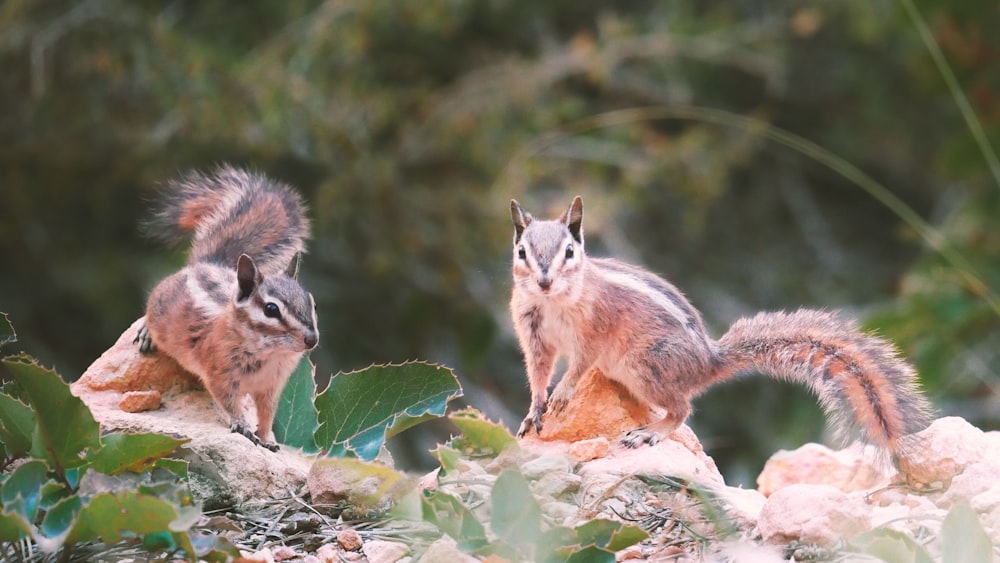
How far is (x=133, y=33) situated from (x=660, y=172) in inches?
113

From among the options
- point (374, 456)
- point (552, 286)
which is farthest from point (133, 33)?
point (374, 456)

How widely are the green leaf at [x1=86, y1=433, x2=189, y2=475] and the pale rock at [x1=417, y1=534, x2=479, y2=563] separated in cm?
44

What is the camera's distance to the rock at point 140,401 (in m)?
2.65

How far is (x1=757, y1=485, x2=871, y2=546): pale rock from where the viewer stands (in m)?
2.18

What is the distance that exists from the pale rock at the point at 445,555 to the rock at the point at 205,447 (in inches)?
16.0

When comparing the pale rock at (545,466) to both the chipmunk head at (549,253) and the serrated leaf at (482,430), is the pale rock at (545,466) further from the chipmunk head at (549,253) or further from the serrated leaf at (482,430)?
the chipmunk head at (549,253)

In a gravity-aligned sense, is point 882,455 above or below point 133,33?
below

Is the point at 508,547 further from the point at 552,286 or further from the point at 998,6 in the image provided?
the point at 998,6

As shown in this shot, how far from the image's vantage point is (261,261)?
11.0 feet

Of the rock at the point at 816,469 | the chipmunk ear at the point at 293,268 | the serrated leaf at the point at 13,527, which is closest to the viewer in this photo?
the serrated leaf at the point at 13,527

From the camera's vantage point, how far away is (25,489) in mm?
1891

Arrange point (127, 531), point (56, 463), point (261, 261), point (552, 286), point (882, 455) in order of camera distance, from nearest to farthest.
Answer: point (127, 531) → point (56, 463) → point (882, 455) → point (552, 286) → point (261, 261)

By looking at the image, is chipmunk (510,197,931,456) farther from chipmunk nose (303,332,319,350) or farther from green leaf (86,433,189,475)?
green leaf (86,433,189,475)

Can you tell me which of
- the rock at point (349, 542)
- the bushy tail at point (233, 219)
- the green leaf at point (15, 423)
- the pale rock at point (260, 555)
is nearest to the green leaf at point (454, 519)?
the rock at point (349, 542)
